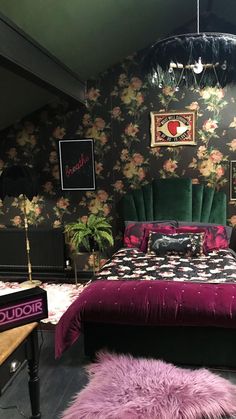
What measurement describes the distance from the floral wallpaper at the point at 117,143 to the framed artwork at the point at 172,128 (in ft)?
0.20

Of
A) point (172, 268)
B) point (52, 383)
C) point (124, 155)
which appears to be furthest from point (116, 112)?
point (52, 383)

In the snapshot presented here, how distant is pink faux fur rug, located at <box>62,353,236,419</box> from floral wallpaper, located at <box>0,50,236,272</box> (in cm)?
238

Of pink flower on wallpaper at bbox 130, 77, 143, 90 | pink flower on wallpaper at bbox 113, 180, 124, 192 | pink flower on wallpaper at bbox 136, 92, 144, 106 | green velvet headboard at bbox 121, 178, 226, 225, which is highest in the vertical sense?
pink flower on wallpaper at bbox 130, 77, 143, 90

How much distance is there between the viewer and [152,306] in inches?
94.3

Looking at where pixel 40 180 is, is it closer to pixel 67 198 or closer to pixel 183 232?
pixel 67 198

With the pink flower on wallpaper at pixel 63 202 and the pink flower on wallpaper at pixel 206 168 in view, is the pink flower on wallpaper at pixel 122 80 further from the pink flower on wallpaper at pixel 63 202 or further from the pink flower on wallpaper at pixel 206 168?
the pink flower on wallpaper at pixel 63 202

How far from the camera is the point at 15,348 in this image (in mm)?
1563

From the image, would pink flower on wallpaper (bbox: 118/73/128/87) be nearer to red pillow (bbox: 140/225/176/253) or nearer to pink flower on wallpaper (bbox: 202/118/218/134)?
pink flower on wallpaper (bbox: 202/118/218/134)

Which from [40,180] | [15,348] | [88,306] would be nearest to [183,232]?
[88,306]

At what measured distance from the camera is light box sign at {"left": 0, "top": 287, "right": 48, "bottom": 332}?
61.9 inches

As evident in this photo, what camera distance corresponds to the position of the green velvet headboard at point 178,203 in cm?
422

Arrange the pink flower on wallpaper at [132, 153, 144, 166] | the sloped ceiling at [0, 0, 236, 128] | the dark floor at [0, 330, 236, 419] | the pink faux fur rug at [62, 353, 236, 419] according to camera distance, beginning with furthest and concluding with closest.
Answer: the pink flower on wallpaper at [132, 153, 144, 166], the sloped ceiling at [0, 0, 236, 128], the dark floor at [0, 330, 236, 419], the pink faux fur rug at [62, 353, 236, 419]

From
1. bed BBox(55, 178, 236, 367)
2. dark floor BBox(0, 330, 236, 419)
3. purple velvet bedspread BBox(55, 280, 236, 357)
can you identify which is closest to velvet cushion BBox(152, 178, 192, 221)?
bed BBox(55, 178, 236, 367)

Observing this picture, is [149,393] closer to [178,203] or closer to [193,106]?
[178,203]
